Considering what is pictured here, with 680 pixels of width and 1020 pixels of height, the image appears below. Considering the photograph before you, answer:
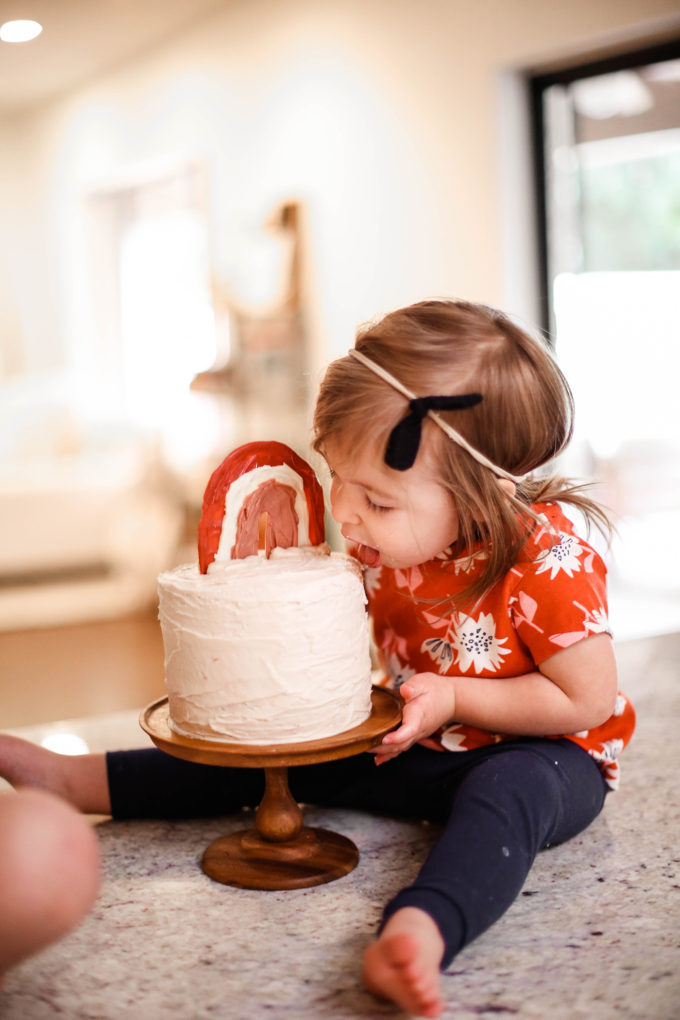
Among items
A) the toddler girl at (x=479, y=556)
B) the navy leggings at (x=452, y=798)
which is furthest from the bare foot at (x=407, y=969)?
the toddler girl at (x=479, y=556)

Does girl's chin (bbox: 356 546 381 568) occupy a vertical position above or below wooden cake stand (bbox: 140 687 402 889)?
above

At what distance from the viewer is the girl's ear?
3.30ft

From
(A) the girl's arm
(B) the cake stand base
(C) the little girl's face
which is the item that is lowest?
(B) the cake stand base

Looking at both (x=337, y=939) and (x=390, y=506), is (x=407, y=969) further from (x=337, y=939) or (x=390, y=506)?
(x=390, y=506)

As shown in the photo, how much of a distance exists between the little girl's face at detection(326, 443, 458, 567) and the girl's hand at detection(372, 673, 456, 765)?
0.13 m

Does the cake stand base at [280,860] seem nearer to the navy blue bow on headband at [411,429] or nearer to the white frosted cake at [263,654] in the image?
the white frosted cake at [263,654]

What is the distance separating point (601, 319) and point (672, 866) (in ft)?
8.52

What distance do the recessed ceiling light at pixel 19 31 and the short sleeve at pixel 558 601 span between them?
4.34m

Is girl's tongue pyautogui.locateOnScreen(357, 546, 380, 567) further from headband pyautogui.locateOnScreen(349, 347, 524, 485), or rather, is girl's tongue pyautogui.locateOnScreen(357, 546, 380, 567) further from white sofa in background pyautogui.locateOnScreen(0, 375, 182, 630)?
white sofa in background pyautogui.locateOnScreen(0, 375, 182, 630)

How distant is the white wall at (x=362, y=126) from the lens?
3191 millimetres

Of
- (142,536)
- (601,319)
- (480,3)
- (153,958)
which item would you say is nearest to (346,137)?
(480,3)

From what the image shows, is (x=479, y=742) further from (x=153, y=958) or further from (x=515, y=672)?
(x=153, y=958)

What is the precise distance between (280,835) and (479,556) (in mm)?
345

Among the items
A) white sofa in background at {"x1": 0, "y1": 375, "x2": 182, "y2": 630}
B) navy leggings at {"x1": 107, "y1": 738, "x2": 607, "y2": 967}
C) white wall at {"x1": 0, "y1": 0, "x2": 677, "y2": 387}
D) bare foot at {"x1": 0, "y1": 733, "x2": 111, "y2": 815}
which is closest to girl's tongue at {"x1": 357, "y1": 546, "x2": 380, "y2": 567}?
navy leggings at {"x1": 107, "y1": 738, "x2": 607, "y2": 967}
